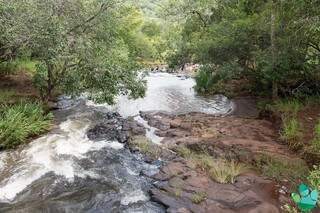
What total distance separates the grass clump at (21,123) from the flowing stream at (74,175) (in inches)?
16.3

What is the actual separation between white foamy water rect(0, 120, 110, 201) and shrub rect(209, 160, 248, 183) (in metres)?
3.49

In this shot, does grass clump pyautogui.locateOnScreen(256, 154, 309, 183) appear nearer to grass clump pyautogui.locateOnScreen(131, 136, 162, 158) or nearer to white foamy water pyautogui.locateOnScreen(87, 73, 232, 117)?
grass clump pyautogui.locateOnScreen(131, 136, 162, 158)

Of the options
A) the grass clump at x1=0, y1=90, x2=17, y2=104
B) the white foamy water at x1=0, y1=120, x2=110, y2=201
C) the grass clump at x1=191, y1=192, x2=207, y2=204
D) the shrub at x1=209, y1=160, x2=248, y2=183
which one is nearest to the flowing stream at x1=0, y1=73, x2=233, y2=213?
the white foamy water at x1=0, y1=120, x2=110, y2=201

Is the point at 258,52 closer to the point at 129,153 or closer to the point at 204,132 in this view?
the point at 204,132

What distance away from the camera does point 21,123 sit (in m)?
13.0

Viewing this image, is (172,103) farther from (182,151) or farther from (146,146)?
(182,151)

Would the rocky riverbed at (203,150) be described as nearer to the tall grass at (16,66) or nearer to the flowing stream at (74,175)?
the flowing stream at (74,175)

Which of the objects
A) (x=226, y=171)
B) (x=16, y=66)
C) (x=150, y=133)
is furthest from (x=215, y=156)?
(x=16, y=66)

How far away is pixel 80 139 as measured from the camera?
13297 mm

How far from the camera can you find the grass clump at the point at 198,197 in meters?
8.42

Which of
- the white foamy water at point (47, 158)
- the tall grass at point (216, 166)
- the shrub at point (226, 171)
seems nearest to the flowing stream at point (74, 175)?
the white foamy water at point (47, 158)

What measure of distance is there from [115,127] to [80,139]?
207cm

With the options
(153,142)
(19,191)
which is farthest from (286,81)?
(19,191)

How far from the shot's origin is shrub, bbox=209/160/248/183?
31.1 ft
